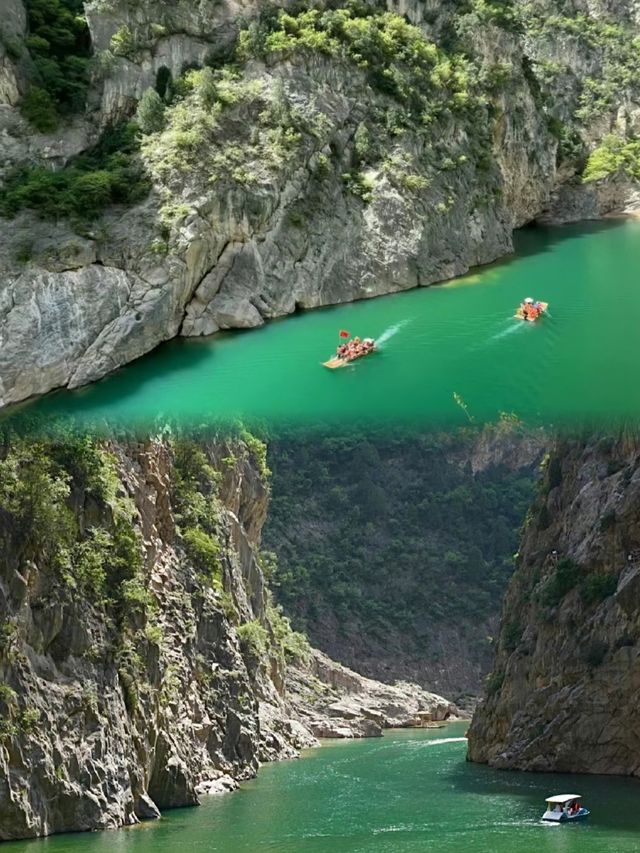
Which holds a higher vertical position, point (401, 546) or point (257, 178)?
point (257, 178)

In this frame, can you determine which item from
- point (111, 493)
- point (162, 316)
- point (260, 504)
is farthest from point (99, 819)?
point (260, 504)

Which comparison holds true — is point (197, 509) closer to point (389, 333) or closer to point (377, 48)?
point (377, 48)

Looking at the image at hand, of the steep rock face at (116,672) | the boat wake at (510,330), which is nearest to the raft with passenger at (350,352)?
the boat wake at (510,330)

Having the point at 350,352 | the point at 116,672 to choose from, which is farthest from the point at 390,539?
the point at 350,352

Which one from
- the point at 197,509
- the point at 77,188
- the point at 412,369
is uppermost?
the point at 77,188

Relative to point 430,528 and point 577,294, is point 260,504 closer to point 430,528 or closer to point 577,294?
point 577,294

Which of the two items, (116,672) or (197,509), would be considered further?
(197,509)

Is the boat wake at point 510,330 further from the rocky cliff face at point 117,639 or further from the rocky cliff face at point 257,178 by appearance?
the rocky cliff face at point 117,639
